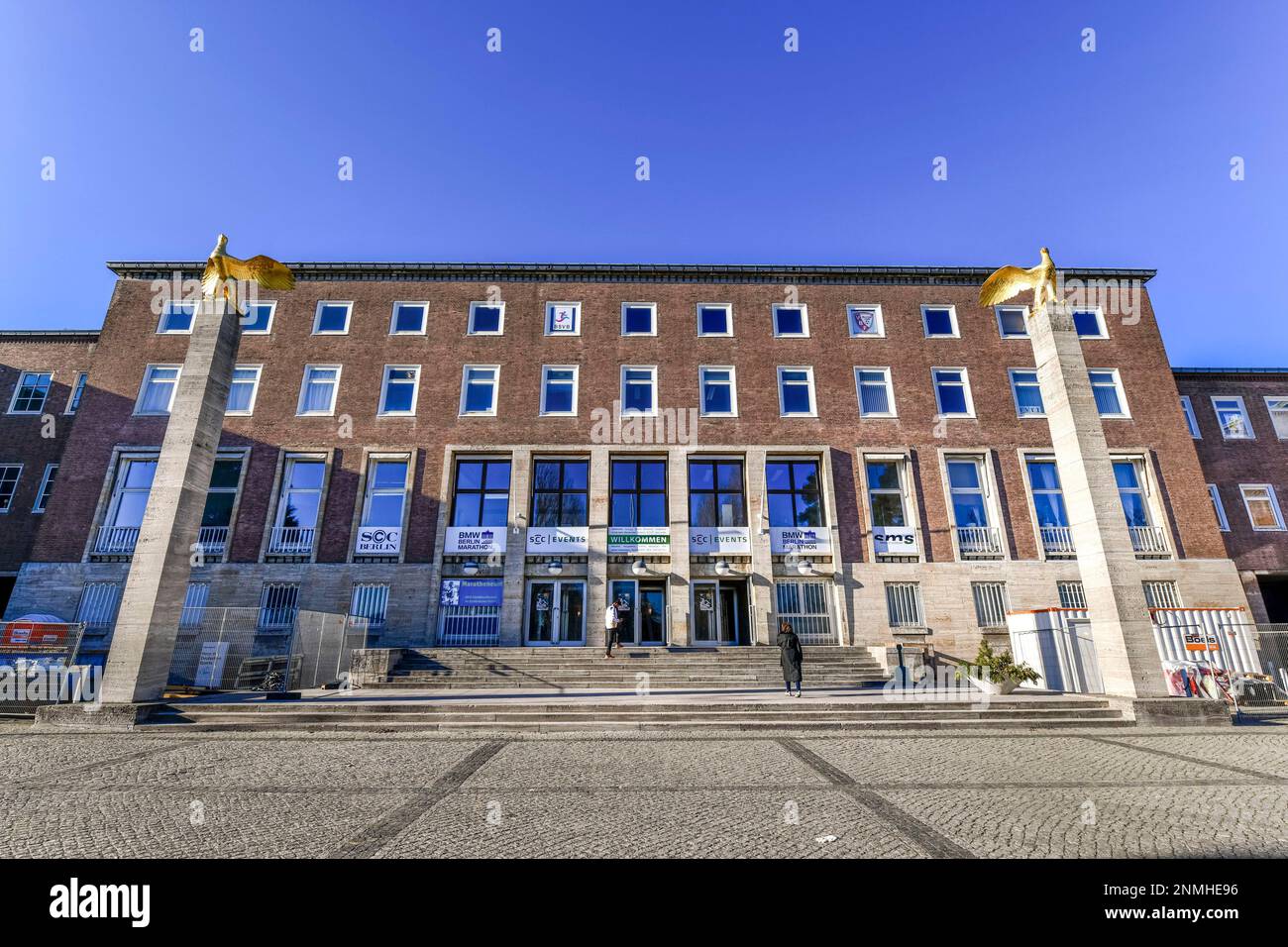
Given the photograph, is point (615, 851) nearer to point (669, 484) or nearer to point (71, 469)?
point (669, 484)

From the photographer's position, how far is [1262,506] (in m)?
24.5

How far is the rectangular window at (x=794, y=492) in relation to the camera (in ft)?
73.0

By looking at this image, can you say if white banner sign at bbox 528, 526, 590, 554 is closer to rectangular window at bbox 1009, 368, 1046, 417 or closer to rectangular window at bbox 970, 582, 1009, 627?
rectangular window at bbox 970, 582, 1009, 627

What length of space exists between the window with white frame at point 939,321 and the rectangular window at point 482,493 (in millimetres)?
18633

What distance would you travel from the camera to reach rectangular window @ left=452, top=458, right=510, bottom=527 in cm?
2206

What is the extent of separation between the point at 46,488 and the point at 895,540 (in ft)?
113

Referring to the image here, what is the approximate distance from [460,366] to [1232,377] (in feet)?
113

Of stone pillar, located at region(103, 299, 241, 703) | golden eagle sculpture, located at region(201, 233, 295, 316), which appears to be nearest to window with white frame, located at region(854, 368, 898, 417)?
golden eagle sculpture, located at region(201, 233, 295, 316)

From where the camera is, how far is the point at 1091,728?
11.0 m

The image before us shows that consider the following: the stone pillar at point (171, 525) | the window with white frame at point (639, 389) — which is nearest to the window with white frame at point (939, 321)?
the window with white frame at point (639, 389)

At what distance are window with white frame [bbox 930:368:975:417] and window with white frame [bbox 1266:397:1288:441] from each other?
48.6 ft

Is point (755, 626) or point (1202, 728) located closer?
point (1202, 728)

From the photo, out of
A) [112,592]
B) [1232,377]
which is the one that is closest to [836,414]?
[1232,377]

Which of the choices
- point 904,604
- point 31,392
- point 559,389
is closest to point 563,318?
point 559,389
